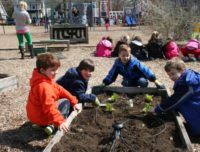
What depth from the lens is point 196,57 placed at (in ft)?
35.6

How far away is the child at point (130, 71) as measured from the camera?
649 centimetres

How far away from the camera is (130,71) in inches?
263

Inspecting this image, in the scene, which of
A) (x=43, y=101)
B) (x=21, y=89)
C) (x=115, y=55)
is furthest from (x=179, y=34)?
(x=43, y=101)

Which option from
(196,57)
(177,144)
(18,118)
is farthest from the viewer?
(196,57)

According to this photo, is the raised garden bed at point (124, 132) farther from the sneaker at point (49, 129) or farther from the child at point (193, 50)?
the child at point (193, 50)

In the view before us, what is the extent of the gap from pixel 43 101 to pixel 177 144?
1.53 meters

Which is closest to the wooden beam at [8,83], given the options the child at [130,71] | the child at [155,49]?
the child at [130,71]

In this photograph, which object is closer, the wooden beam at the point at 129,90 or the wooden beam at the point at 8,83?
the wooden beam at the point at 129,90

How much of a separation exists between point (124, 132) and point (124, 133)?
0.11ft

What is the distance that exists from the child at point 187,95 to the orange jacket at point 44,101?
1.36 meters

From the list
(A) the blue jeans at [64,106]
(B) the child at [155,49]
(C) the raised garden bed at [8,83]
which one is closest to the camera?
(A) the blue jeans at [64,106]

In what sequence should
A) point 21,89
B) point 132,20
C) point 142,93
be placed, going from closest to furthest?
point 142,93 < point 21,89 < point 132,20

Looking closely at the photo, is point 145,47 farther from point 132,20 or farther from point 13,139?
point 132,20

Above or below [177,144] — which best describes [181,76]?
above
